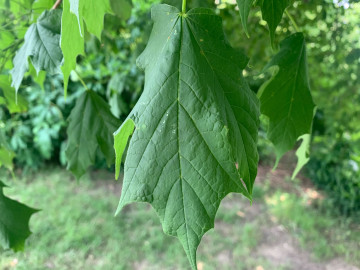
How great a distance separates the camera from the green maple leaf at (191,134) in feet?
1.68

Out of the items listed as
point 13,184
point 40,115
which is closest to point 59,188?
point 13,184

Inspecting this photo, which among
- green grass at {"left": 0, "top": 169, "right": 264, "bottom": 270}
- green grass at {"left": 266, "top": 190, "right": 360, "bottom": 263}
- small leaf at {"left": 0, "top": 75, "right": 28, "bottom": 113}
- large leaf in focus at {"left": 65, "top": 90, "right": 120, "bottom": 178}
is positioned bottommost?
green grass at {"left": 0, "top": 169, "right": 264, "bottom": 270}

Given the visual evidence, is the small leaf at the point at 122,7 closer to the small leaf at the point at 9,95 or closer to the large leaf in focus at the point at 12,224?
the small leaf at the point at 9,95

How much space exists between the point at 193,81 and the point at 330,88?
201cm

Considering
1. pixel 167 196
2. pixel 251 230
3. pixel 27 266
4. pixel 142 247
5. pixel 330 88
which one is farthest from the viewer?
pixel 251 230

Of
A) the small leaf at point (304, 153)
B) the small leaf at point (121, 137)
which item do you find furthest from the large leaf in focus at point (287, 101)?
the small leaf at point (121, 137)

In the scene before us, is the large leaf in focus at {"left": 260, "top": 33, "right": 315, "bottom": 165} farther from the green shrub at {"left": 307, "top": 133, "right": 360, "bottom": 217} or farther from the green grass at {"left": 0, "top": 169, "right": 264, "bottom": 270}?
the green shrub at {"left": 307, "top": 133, "right": 360, "bottom": 217}

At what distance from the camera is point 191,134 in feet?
1.74

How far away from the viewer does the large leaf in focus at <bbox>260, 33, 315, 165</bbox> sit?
862 mm

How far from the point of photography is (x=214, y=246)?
282 cm

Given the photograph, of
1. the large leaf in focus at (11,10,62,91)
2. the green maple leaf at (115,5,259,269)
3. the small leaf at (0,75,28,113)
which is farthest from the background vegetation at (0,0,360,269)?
the green maple leaf at (115,5,259,269)

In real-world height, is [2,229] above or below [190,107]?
below

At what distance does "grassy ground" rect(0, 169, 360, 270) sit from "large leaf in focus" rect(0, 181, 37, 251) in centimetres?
166

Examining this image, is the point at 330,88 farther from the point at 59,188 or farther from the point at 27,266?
the point at 59,188
